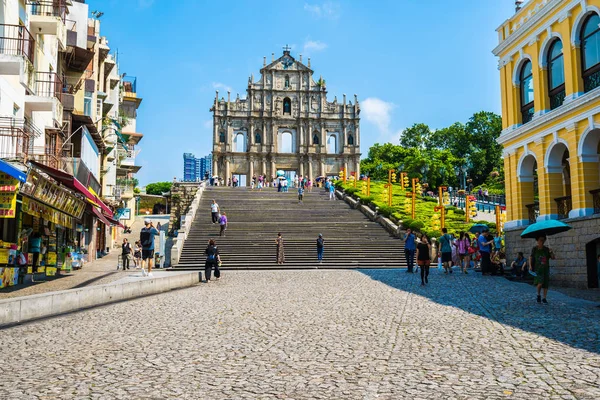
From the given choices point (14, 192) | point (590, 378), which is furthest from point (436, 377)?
point (14, 192)

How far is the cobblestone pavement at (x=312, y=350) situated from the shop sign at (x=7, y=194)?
3.20 metres

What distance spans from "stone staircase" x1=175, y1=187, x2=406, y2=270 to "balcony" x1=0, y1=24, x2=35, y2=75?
10295 mm

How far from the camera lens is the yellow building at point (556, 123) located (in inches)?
640

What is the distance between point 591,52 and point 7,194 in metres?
16.3

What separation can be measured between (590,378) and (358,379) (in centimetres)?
235

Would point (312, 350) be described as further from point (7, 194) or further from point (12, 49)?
point (12, 49)

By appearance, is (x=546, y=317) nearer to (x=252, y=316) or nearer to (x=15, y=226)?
(x=252, y=316)

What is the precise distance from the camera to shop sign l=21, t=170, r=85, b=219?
13625mm

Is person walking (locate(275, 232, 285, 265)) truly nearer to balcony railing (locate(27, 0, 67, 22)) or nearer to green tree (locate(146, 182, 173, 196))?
balcony railing (locate(27, 0, 67, 22))

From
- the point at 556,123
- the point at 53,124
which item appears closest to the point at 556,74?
the point at 556,123

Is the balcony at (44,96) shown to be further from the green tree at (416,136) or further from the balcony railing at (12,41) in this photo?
the green tree at (416,136)

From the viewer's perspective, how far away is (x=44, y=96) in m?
18.3

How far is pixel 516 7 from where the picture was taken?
21984mm

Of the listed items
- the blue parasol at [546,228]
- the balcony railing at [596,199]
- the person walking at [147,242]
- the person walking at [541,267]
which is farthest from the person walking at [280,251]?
the person walking at [541,267]
